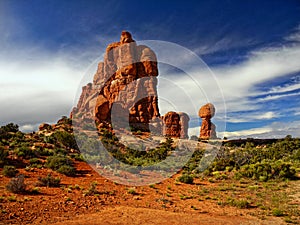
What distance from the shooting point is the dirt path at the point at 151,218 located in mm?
9117

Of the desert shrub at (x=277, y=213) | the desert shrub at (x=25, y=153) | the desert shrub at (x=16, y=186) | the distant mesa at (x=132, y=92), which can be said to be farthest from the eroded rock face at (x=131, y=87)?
the desert shrub at (x=277, y=213)

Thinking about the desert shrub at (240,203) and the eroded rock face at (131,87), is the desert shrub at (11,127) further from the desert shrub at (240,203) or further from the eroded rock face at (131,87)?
the desert shrub at (240,203)

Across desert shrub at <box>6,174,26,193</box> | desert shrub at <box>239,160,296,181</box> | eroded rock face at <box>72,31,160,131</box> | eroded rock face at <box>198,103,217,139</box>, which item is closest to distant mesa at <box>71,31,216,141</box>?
eroded rock face at <box>72,31,160,131</box>

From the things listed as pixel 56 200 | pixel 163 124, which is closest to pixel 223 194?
pixel 56 200

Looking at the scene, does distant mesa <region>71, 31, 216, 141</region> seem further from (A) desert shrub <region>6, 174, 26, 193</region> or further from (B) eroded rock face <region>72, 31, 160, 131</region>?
(A) desert shrub <region>6, 174, 26, 193</region>

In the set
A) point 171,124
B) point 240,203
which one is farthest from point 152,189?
point 171,124

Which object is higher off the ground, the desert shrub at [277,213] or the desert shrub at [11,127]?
the desert shrub at [11,127]

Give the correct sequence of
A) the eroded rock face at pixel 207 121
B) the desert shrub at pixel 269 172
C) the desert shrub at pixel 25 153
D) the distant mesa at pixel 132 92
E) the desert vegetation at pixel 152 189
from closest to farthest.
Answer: the desert vegetation at pixel 152 189, the desert shrub at pixel 269 172, the desert shrub at pixel 25 153, the distant mesa at pixel 132 92, the eroded rock face at pixel 207 121

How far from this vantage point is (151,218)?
9.74 m

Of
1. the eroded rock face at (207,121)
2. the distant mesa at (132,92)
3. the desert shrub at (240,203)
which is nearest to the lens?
the desert shrub at (240,203)

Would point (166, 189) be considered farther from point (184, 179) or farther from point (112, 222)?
point (112, 222)

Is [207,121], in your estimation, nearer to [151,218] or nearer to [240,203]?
[240,203]

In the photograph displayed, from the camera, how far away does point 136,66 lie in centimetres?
6812

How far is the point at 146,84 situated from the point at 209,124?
26.9 m
